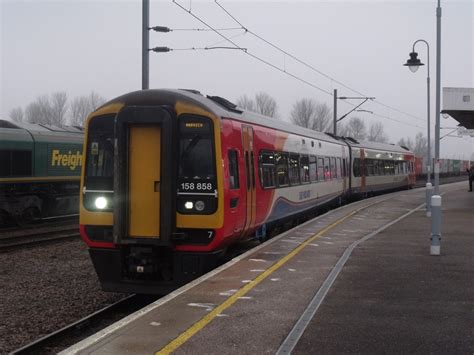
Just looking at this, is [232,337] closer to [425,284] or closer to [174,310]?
[174,310]

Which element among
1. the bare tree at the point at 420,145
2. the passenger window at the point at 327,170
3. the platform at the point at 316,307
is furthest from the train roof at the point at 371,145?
the bare tree at the point at 420,145

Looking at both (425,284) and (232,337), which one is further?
(425,284)

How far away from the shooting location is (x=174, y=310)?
609 centimetres

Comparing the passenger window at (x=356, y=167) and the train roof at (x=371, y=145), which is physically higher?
the train roof at (x=371, y=145)

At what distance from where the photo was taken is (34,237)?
52.3 feet

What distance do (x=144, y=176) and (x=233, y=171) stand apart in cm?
149

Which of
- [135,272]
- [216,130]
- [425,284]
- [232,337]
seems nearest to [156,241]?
[135,272]

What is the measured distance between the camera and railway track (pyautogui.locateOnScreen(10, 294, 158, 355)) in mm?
6588

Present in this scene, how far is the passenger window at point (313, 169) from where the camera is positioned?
16234mm

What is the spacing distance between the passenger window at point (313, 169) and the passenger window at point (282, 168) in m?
3.15

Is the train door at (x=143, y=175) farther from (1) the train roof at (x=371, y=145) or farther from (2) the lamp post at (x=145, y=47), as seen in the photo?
(1) the train roof at (x=371, y=145)

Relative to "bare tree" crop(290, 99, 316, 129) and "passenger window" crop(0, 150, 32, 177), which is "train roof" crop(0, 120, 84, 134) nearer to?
"passenger window" crop(0, 150, 32, 177)

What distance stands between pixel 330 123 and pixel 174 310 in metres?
86.5

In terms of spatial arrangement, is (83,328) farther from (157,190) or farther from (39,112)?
(39,112)
